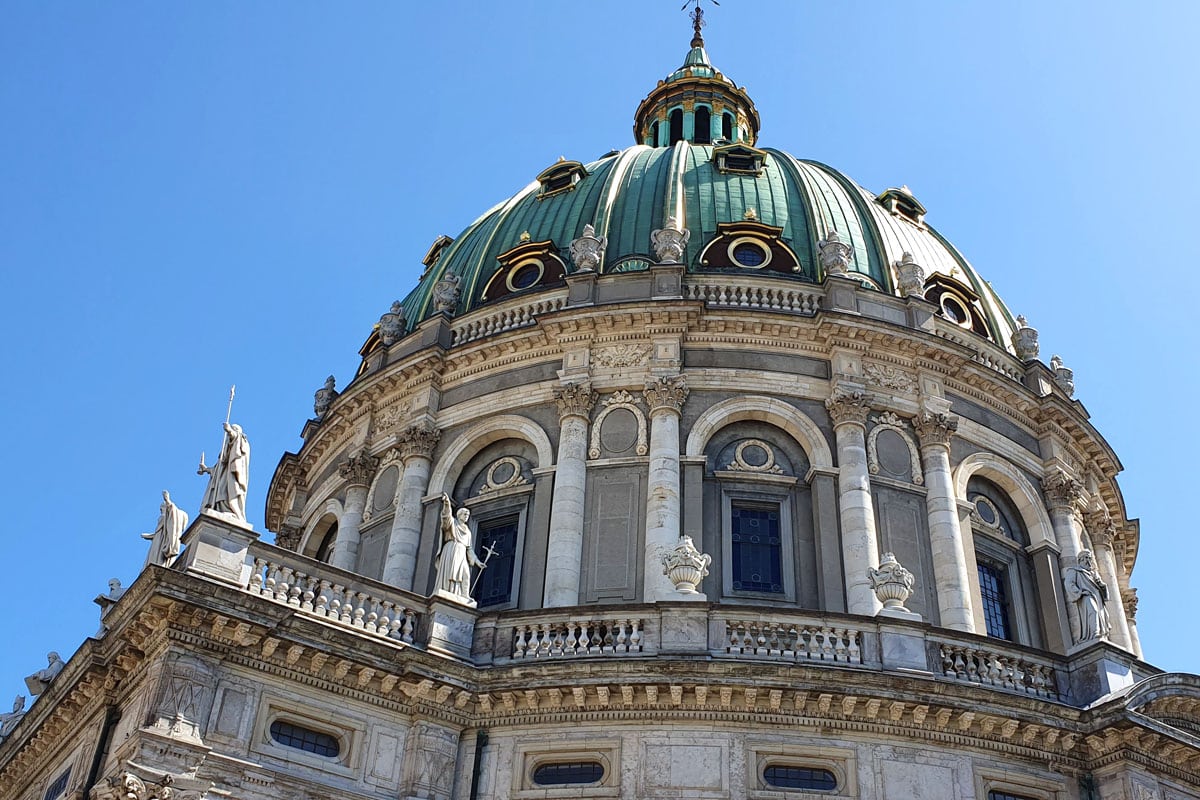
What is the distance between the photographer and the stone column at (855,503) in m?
25.6

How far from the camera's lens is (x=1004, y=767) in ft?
68.4

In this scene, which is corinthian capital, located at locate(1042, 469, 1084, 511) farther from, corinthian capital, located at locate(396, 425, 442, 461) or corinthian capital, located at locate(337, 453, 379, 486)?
corinthian capital, located at locate(337, 453, 379, 486)

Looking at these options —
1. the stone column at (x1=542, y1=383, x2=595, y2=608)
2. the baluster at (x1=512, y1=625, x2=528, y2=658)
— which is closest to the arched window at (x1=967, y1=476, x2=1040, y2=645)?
the stone column at (x1=542, y1=383, x2=595, y2=608)

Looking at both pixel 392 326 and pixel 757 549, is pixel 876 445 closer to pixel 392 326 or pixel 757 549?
pixel 757 549

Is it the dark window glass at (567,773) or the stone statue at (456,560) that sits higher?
the stone statue at (456,560)

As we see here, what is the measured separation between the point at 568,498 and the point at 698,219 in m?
9.47

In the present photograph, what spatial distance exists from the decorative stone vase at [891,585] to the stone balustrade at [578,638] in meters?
4.48

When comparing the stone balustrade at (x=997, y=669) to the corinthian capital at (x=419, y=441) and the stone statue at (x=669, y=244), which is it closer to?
the stone statue at (x=669, y=244)

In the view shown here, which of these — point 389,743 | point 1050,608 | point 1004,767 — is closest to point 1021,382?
point 1050,608

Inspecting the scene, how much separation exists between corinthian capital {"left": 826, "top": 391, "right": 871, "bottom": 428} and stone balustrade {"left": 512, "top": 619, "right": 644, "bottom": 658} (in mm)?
8658

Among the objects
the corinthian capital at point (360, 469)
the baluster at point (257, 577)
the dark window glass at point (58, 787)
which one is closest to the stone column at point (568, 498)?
the corinthian capital at point (360, 469)

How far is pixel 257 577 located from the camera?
20.5 m

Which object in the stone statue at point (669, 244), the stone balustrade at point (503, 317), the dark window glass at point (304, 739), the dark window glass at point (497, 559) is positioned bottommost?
the dark window glass at point (304, 739)

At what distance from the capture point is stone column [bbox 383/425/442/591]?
2798cm
